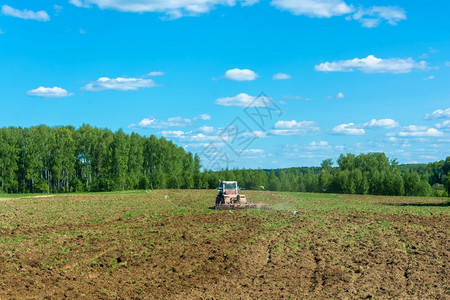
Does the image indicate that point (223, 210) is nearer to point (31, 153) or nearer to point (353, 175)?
point (31, 153)

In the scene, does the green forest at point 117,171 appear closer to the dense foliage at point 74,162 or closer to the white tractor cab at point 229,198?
the dense foliage at point 74,162

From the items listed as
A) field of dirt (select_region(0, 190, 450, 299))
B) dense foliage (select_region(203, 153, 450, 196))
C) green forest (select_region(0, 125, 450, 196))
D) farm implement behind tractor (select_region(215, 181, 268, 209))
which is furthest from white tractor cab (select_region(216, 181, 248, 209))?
dense foliage (select_region(203, 153, 450, 196))

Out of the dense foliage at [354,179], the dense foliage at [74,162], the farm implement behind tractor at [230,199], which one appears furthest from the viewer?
the dense foliage at [354,179]

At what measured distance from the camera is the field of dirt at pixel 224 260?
12969mm

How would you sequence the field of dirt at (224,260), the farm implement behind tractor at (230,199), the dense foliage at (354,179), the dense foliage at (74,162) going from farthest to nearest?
the dense foliage at (354,179), the dense foliage at (74,162), the farm implement behind tractor at (230,199), the field of dirt at (224,260)

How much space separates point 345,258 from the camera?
16.9m

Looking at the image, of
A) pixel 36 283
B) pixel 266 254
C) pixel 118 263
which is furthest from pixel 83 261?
pixel 266 254

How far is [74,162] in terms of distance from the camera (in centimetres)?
8756

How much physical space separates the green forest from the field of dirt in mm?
58915

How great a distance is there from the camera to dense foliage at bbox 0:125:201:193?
8181 cm

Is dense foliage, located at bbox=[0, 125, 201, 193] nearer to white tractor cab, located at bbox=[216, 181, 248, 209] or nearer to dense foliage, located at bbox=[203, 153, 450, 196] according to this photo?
dense foliage, located at bbox=[203, 153, 450, 196]

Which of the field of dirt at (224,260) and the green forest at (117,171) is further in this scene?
the green forest at (117,171)

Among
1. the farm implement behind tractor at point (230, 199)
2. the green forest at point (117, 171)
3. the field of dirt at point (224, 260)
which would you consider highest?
the green forest at point (117, 171)

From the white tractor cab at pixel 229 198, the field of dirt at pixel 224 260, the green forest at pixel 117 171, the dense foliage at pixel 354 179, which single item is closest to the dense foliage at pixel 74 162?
the green forest at pixel 117 171
